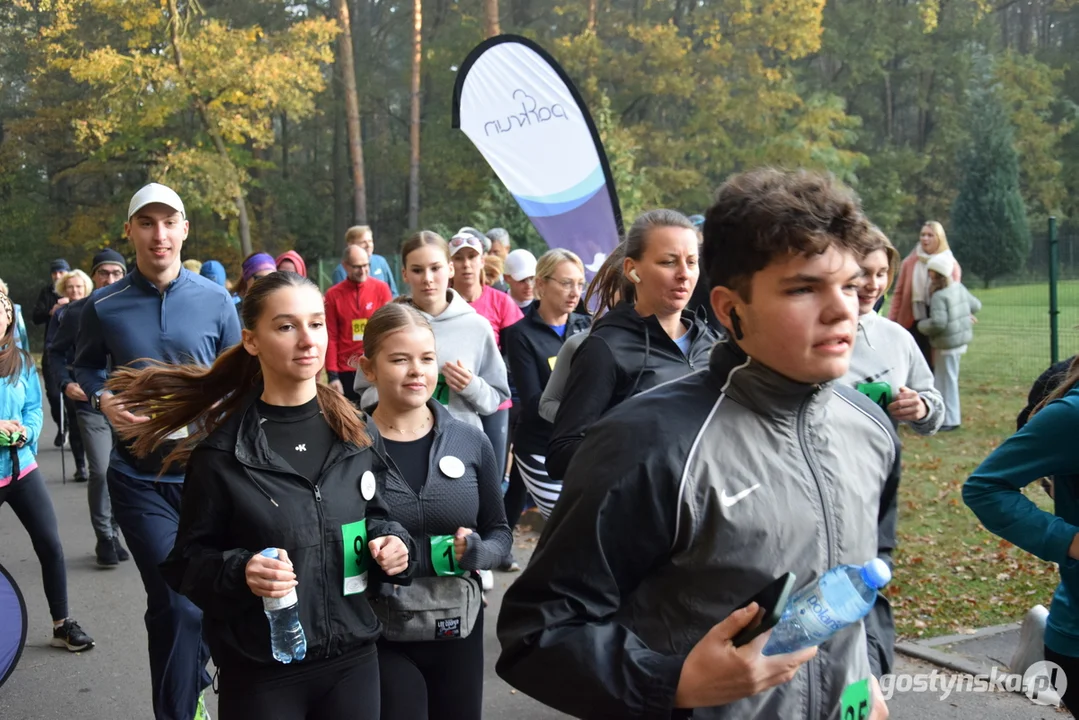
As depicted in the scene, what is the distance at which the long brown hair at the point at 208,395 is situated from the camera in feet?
11.8

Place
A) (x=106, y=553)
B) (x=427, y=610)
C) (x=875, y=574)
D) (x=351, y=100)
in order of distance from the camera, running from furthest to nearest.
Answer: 1. (x=351, y=100)
2. (x=106, y=553)
3. (x=427, y=610)
4. (x=875, y=574)

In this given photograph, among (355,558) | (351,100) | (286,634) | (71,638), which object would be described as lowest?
(71,638)

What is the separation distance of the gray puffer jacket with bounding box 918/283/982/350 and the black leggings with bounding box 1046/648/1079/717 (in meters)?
9.92

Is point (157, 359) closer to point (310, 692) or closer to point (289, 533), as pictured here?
point (289, 533)

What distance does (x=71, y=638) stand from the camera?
623cm

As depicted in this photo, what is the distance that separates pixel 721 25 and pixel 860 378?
3186 cm

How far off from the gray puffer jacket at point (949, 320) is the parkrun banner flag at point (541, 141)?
4.33 m

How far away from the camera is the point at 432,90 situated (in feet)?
142

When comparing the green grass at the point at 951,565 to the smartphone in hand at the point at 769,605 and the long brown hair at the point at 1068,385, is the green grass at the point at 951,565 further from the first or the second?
the smartphone in hand at the point at 769,605

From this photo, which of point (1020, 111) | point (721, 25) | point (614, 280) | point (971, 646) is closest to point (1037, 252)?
point (971, 646)

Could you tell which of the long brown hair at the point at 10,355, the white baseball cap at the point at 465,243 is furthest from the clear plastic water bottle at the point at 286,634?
the white baseball cap at the point at 465,243

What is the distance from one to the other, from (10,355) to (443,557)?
137 inches

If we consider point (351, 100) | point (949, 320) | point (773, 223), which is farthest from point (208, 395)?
point (351, 100)

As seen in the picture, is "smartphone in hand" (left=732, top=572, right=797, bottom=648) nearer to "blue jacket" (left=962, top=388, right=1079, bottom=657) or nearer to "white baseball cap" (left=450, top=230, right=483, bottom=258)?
"blue jacket" (left=962, top=388, right=1079, bottom=657)
